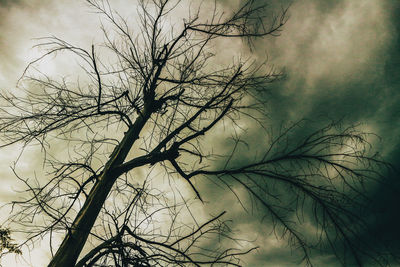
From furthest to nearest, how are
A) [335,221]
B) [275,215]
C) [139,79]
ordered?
[139,79] < [275,215] < [335,221]

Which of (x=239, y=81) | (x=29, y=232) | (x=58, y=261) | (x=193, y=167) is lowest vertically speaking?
(x=58, y=261)

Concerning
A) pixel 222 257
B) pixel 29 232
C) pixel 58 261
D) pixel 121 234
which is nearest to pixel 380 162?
pixel 222 257

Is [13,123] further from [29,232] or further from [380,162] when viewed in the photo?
[380,162]

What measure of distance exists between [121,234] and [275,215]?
1644 millimetres

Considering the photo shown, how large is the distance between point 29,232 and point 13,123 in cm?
131

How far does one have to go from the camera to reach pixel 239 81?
3.10 metres

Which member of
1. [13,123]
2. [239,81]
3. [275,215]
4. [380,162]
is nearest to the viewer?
[380,162]

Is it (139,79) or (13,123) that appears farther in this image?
(139,79)

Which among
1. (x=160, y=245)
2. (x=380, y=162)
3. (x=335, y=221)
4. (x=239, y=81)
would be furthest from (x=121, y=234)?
(x=380, y=162)

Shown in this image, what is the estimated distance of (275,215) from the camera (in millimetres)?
2543

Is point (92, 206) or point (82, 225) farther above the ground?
point (92, 206)

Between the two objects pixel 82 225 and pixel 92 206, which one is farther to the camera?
pixel 92 206

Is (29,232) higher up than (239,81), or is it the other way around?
(239,81)

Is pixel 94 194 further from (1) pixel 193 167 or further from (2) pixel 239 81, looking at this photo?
(2) pixel 239 81
